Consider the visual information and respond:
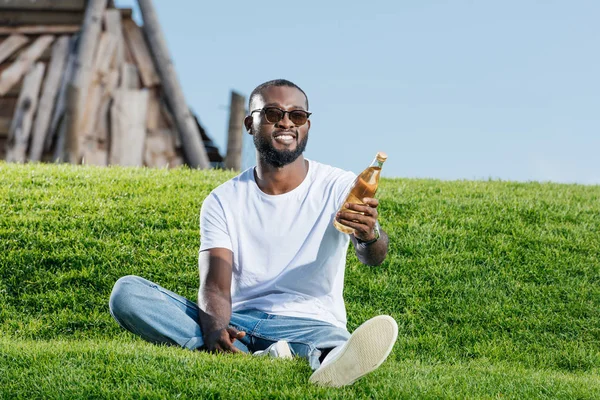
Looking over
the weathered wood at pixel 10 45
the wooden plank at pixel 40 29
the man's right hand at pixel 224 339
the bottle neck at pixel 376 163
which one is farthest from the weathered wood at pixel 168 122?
the bottle neck at pixel 376 163

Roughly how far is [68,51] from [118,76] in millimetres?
1053

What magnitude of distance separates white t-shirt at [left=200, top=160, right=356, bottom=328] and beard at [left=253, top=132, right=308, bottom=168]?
179mm

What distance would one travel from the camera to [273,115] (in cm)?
457

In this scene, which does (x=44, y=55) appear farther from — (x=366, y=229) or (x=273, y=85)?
(x=366, y=229)

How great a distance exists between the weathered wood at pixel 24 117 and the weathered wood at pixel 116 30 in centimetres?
135

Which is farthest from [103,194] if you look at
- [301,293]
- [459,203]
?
[301,293]

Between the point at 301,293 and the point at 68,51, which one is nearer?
the point at 301,293

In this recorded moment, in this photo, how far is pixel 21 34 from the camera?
44.5 ft

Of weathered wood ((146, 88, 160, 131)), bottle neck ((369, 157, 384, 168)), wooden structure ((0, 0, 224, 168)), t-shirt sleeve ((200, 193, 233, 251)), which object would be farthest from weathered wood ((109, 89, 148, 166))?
bottle neck ((369, 157, 384, 168))

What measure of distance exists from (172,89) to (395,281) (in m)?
6.80

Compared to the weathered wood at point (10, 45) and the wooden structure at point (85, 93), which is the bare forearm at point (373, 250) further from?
the weathered wood at point (10, 45)

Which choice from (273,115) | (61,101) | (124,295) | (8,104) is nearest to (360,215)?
(273,115)

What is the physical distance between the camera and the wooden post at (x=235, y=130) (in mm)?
12891

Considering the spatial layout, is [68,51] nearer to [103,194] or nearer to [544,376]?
[103,194]
